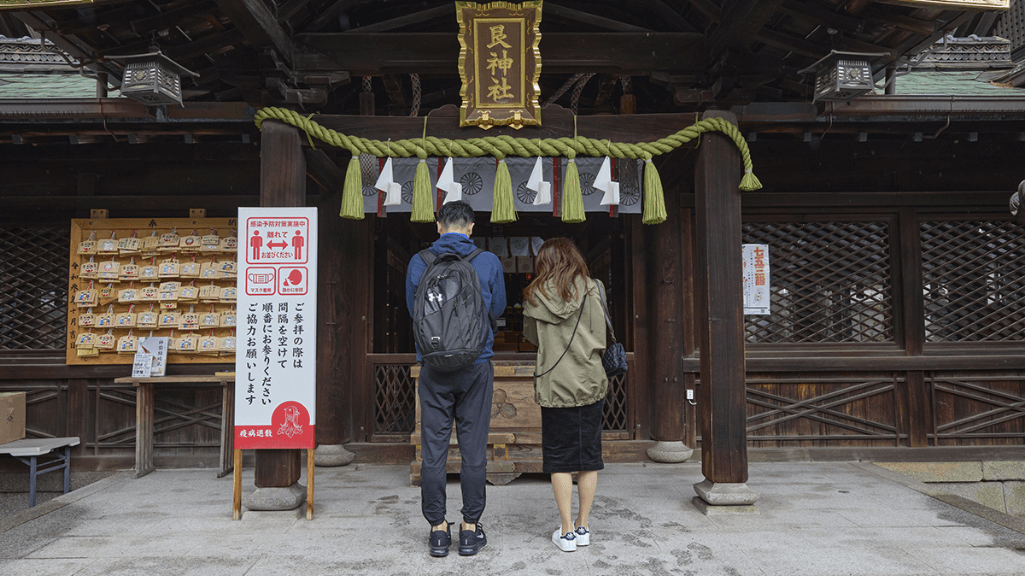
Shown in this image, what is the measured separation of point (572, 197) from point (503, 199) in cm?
60

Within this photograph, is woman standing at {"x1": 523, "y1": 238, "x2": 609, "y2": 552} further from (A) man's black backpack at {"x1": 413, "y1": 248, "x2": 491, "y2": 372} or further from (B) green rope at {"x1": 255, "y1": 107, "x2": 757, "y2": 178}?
(B) green rope at {"x1": 255, "y1": 107, "x2": 757, "y2": 178}

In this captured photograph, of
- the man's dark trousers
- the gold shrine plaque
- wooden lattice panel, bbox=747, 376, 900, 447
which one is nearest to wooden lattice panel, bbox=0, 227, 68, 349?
the gold shrine plaque

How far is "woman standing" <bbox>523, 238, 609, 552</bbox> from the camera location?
396 centimetres

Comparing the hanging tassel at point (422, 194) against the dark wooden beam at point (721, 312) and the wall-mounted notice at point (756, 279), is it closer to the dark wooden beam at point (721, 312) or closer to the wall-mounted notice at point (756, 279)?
the dark wooden beam at point (721, 312)

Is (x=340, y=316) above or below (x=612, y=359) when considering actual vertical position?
above

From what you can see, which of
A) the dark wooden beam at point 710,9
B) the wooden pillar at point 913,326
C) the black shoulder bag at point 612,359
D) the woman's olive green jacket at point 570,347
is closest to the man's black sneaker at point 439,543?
the woman's olive green jacket at point 570,347

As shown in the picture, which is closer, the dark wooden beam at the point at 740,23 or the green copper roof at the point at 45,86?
the dark wooden beam at the point at 740,23

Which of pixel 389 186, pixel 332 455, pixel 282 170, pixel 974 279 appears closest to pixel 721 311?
pixel 389 186

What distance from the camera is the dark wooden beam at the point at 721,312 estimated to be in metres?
5.00

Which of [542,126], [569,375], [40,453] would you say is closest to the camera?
[569,375]

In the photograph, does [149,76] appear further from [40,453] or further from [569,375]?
[40,453]

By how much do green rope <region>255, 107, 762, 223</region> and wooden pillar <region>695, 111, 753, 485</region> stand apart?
0.13 m

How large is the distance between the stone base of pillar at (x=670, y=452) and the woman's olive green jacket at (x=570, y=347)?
123 inches

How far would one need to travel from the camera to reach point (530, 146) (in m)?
5.20
